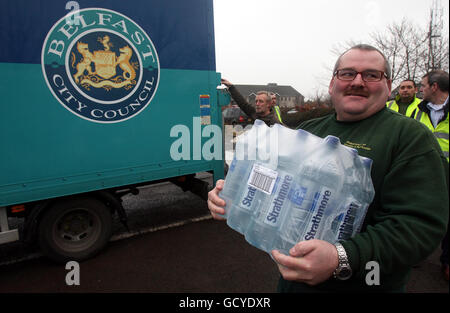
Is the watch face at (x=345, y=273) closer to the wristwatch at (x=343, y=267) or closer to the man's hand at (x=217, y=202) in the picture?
the wristwatch at (x=343, y=267)

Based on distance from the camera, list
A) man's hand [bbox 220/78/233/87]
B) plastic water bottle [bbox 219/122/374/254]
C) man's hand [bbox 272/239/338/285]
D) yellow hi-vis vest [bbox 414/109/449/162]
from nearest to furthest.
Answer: man's hand [bbox 272/239/338/285] < plastic water bottle [bbox 219/122/374/254] < yellow hi-vis vest [bbox 414/109/449/162] < man's hand [bbox 220/78/233/87]

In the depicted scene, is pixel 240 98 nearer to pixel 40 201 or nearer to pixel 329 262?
pixel 40 201

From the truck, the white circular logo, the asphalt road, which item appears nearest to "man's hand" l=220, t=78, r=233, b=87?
the truck

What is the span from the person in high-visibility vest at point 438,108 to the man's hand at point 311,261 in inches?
119

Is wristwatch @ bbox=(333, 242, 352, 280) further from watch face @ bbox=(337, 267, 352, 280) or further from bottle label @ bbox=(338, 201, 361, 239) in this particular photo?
bottle label @ bbox=(338, 201, 361, 239)

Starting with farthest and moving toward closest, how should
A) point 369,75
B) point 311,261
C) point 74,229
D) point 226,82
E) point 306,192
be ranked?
1. point 226,82
2. point 74,229
3. point 369,75
4. point 306,192
5. point 311,261

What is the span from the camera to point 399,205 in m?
1.08

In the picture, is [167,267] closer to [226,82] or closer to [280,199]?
[280,199]

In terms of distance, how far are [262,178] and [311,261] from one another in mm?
399

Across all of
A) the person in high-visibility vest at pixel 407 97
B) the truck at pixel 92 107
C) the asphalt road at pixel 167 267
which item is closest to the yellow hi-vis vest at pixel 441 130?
the person in high-visibility vest at pixel 407 97

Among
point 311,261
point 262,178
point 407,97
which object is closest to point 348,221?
point 311,261

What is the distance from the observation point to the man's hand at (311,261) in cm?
100

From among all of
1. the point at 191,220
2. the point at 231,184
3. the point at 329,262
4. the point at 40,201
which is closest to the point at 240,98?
the point at 191,220

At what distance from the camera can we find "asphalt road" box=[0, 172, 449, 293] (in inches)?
121
